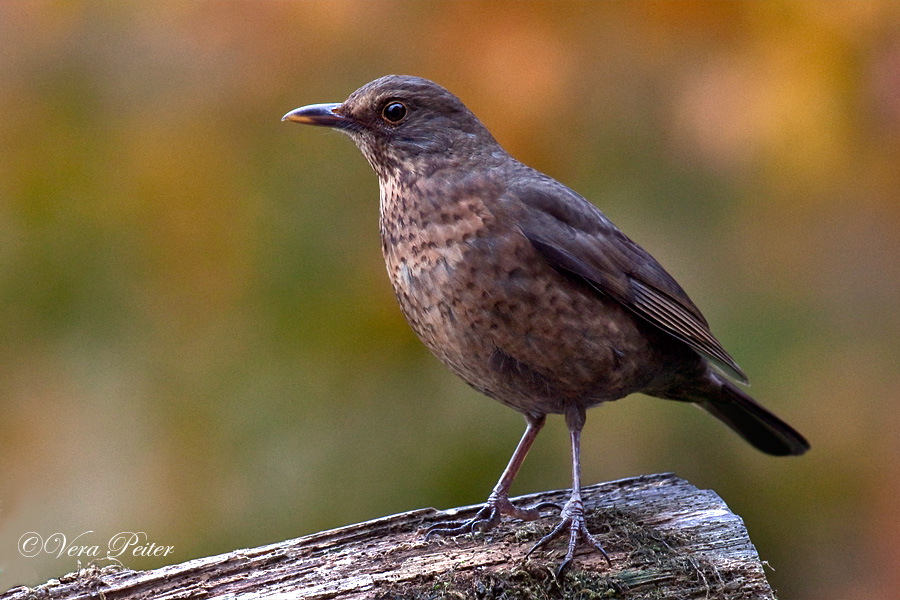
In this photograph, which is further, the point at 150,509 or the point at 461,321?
the point at 150,509

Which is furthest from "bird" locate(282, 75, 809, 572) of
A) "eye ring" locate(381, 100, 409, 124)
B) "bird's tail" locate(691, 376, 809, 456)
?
"bird's tail" locate(691, 376, 809, 456)

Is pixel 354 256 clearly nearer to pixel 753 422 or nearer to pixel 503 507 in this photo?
pixel 503 507

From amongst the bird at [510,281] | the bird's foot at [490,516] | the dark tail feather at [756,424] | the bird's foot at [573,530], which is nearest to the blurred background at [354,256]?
the dark tail feather at [756,424]

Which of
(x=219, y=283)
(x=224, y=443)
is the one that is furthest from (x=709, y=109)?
(x=224, y=443)

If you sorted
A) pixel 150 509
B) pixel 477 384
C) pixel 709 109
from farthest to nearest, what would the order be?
pixel 709 109 → pixel 150 509 → pixel 477 384

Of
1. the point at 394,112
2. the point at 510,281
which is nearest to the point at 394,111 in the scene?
the point at 394,112

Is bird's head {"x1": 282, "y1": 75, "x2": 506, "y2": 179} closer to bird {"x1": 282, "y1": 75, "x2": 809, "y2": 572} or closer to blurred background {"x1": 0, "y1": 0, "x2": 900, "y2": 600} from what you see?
bird {"x1": 282, "y1": 75, "x2": 809, "y2": 572}

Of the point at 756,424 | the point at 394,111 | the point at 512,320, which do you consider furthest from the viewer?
the point at 756,424

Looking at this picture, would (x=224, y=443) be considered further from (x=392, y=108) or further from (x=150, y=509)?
(x=392, y=108)
